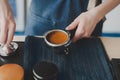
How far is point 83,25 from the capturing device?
95 cm

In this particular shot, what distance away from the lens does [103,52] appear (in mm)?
954

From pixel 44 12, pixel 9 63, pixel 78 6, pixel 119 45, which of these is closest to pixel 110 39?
pixel 119 45

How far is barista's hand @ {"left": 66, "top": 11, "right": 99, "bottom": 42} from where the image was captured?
94 cm

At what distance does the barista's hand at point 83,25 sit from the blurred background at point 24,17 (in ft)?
3.13

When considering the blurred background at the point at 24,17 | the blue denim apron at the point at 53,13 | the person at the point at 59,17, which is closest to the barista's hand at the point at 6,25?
the person at the point at 59,17

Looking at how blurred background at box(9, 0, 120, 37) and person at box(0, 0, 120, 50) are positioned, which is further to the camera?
blurred background at box(9, 0, 120, 37)

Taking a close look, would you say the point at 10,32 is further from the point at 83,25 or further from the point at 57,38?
the point at 83,25

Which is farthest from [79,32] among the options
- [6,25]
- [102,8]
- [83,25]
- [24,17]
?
[24,17]

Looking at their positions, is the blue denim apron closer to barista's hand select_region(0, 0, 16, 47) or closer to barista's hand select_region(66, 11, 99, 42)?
barista's hand select_region(66, 11, 99, 42)

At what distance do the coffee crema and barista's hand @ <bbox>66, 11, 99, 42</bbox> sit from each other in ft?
0.15

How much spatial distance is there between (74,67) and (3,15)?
0.29m

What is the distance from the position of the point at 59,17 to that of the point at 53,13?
0.10 ft

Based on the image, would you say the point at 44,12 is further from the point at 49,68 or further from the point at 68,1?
the point at 49,68

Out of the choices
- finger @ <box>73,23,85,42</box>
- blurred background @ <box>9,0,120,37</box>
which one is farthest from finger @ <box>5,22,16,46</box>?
blurred background @ <box>9,0,120,37</box>
